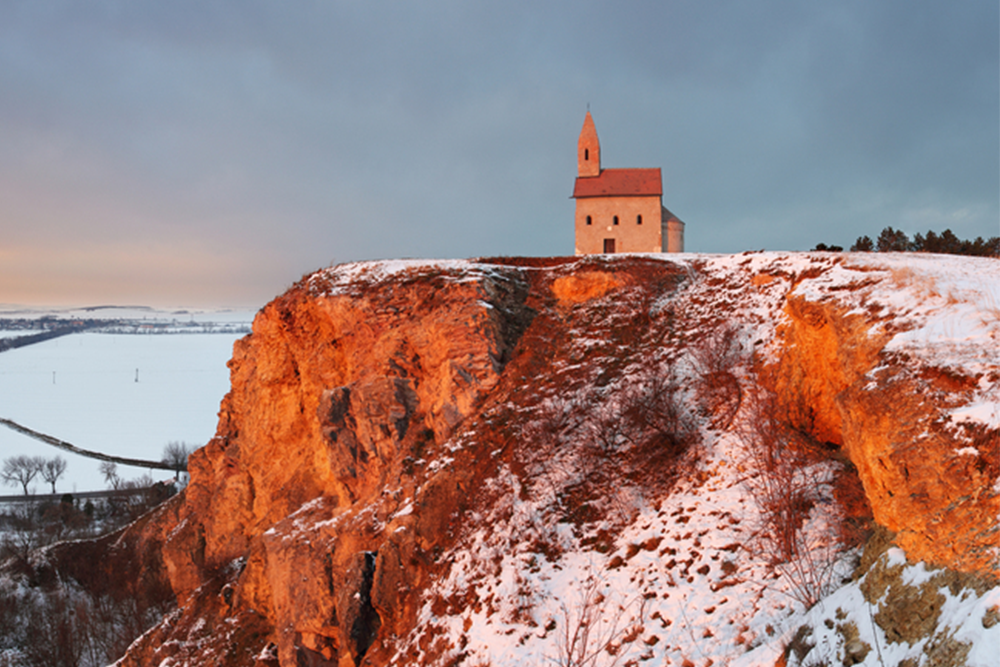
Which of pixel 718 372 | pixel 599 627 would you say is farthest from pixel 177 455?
pixel 599 627

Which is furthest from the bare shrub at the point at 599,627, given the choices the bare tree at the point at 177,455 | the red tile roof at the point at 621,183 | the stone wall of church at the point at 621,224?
the bare tree at the point at 177,455

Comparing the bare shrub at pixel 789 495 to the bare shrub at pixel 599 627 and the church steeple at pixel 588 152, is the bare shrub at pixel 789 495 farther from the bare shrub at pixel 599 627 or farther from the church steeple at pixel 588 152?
the church steeple at pixel 588 152

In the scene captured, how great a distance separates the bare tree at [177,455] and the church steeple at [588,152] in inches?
2203

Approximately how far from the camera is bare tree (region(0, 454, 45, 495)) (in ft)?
205

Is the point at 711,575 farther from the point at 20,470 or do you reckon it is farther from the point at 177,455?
the point at 20,470

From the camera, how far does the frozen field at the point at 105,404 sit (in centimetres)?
7475

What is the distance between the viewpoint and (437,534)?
15000 mm

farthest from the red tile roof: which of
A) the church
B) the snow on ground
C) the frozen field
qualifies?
the frozen field

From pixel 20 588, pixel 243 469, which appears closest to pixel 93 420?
pixel 20 588

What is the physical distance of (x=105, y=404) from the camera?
108m

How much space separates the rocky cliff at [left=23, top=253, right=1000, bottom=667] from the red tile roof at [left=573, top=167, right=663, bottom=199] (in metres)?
13.7

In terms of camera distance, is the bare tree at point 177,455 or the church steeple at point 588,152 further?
the bare tree at point 177,455

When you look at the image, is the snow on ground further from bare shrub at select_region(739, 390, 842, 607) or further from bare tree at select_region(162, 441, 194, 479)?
bare tree at select_region(162, 441, 194, 479)

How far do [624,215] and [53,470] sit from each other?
2788 inches
